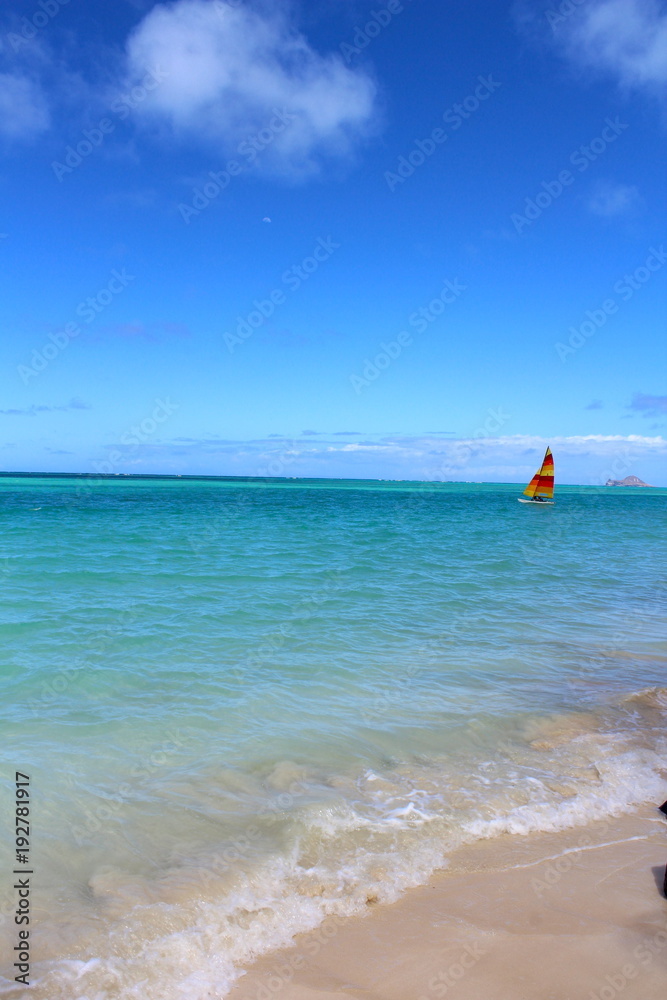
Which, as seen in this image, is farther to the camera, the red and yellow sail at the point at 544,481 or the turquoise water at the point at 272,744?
the red and yellow sail at the point at 544,481

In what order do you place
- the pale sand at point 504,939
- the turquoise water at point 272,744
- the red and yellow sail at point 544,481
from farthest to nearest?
the red and yellow sail at point 544,481 < the turquoise water at point 272,744 < the pale sand at point 504,939

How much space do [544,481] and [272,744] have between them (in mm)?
60420

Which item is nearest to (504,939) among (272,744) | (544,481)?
(272,744)

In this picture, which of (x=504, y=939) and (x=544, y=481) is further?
(x=544, y=481)

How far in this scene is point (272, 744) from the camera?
6449 mm

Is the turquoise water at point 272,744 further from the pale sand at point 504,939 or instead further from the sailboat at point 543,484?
the sailboat at point 543,484

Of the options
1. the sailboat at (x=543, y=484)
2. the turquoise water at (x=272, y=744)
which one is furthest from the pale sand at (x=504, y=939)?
the sailboat at (x=543, y=484)

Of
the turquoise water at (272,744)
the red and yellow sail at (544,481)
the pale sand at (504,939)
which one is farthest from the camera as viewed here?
the red and yellow sail at (544,481)

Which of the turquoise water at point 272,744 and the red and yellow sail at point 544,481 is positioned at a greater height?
the red and yellow sail at point 544,481

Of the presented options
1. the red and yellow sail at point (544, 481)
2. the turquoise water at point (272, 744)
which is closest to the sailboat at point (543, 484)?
the red and yellow sail at point (544, 481)

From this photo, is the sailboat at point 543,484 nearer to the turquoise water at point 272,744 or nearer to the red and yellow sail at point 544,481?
the red and yellow sail at point 544,481

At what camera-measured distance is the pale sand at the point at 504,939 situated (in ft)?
10.9

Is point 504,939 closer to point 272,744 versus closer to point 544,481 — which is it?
point 272,744

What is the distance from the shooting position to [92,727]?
22.2ft
